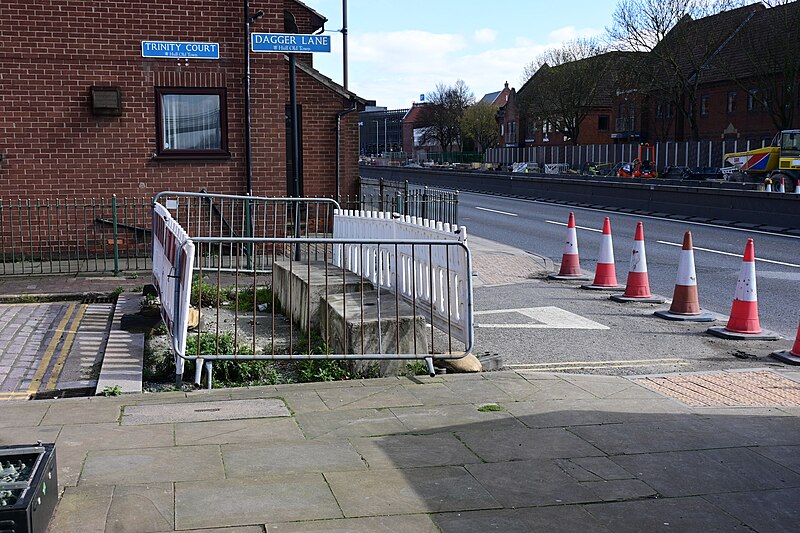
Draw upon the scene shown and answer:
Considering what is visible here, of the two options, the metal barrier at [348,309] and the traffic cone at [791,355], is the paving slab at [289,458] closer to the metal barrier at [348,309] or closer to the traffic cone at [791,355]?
the metal barrier at [348,309]

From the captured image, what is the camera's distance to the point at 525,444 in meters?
5.34

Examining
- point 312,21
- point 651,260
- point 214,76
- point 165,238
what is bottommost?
point 651,260

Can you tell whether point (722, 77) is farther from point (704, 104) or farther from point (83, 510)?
point (83, 510)

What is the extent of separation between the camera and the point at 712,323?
9.98m

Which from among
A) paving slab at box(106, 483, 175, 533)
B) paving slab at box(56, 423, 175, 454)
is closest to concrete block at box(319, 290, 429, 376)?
paving slab at box(56, 423, 175, 454)

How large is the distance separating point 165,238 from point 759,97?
5670cm

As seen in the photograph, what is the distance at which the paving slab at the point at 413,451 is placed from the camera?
5008 mm

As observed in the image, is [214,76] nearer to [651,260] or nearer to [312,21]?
[651,260]

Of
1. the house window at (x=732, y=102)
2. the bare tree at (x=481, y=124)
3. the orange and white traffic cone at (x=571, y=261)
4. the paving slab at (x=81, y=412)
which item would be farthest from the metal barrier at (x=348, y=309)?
the bare tree at (x=481, y=124)

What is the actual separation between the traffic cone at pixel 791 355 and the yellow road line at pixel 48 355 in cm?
643

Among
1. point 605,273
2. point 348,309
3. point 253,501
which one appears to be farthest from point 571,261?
point 253,501

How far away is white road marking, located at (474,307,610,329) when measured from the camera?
9703mm

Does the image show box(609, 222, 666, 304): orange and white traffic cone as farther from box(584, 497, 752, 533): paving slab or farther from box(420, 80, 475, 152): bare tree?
box(420, 80, 475, 152): bare tree

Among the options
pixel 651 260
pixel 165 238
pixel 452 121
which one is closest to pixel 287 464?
pixel 165 238
